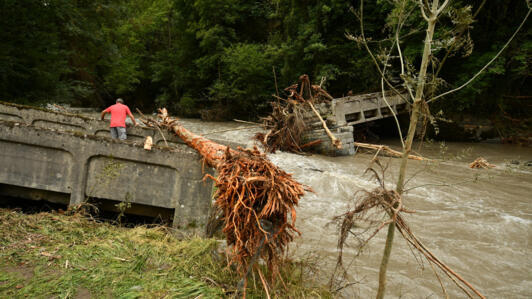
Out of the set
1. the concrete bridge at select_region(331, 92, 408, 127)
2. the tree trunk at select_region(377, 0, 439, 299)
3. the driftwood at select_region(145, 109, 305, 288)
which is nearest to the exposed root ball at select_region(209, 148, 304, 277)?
the driftwood at select_region(145, 109, 305, 288)

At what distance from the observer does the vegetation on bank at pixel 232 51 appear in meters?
12.1

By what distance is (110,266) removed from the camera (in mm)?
2955

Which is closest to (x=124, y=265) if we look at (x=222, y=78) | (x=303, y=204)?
(x=303, y=204)

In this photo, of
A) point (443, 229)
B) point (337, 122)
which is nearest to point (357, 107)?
point (337, 122)

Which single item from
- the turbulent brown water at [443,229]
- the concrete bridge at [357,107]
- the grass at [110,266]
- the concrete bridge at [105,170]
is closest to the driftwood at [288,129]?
the concrete bridge at [357,107]

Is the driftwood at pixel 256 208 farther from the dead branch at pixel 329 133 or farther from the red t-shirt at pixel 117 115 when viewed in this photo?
the dead branch at pixel 329 133

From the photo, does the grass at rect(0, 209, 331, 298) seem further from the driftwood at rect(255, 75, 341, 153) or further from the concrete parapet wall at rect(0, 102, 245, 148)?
the driftwood at rect(255, 75, 341, 153)

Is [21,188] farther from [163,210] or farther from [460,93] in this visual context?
[460,93]

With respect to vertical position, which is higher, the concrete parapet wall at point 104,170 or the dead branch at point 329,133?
the dead branch at point 329,133

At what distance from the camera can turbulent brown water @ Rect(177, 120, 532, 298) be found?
11.3ft

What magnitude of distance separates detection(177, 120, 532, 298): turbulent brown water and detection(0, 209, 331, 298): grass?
1086mm

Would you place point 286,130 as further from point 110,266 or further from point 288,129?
point 110,266

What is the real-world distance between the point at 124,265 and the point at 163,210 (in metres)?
1.50

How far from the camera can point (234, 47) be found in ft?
79.0
